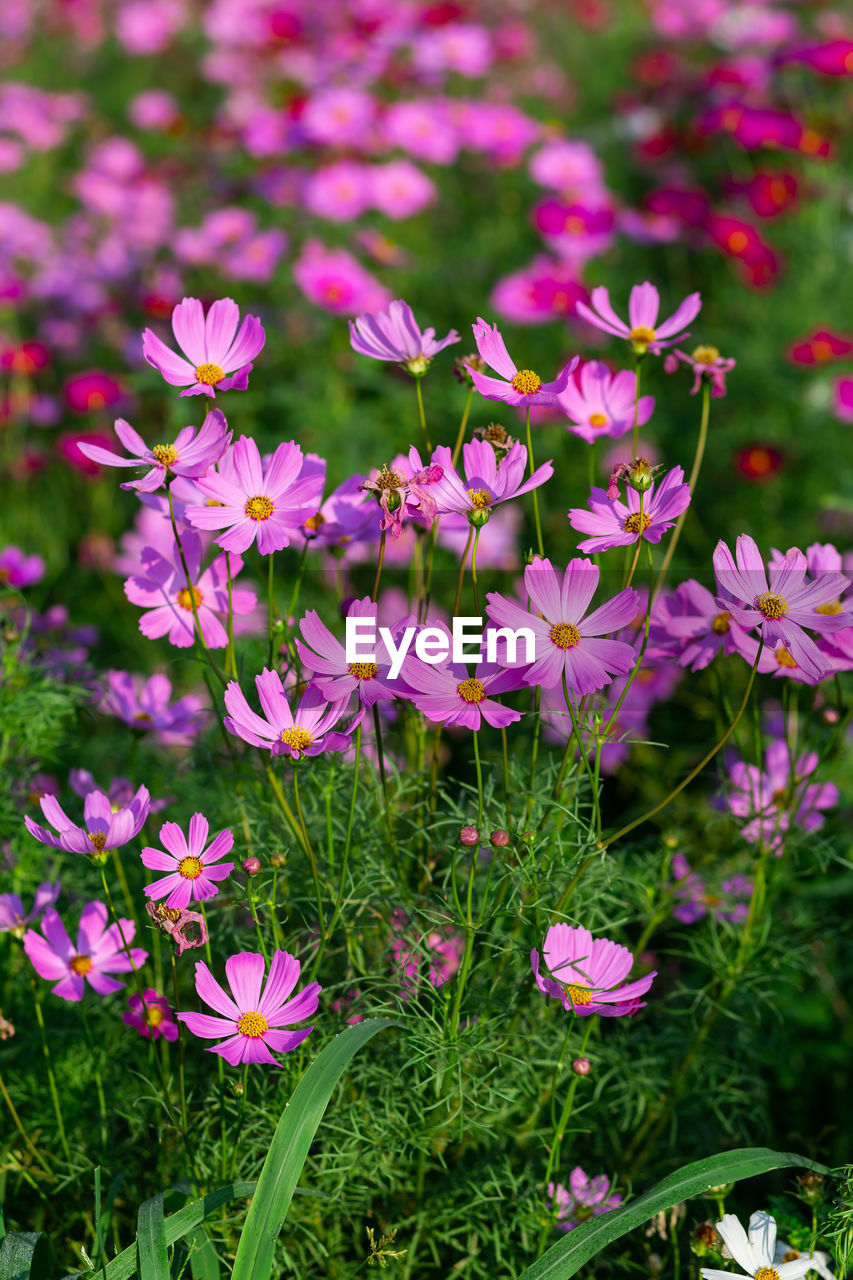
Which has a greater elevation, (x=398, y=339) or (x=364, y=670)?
(x=398, y=339)

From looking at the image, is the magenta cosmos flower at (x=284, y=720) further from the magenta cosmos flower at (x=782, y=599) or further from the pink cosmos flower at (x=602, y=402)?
the pink cosmos flower at (x=602, y=402)

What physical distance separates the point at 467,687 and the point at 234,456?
0.34 metres

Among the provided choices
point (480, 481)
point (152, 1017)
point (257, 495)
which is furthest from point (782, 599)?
point (152, 1017)

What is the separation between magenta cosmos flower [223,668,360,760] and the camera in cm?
103

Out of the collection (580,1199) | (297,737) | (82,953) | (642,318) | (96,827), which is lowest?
(580,1199)

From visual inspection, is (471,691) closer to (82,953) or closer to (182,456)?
(182,456)

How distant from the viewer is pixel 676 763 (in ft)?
7.47

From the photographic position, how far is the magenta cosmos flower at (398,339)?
1189 mm

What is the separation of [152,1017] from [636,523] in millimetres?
727

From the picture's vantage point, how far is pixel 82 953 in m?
1.31

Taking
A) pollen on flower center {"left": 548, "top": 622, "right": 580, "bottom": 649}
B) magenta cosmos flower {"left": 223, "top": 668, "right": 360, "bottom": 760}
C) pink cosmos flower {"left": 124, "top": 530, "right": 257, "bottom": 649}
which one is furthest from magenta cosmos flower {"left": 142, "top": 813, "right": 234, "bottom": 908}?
pollen on flower center {"left": 548, "top": 622, "right": 580, "bottom": 649}

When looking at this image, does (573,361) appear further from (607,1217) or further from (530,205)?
(530,205)

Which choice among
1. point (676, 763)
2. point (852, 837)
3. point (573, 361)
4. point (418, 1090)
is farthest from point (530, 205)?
point (418, 1090)

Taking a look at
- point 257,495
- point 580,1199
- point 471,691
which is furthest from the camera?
point 580,1199
